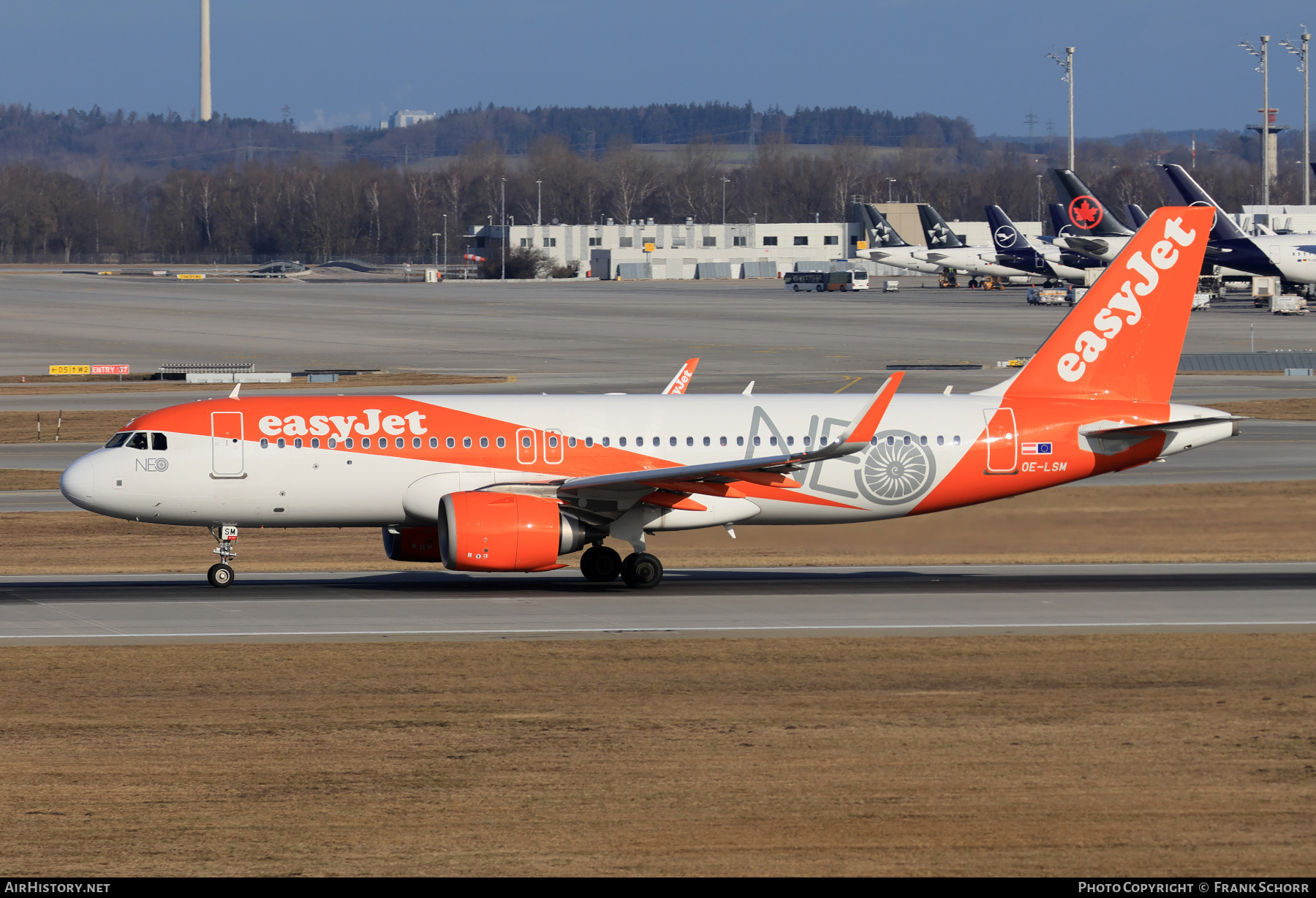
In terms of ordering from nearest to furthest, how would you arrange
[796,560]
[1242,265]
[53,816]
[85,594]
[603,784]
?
[53,816], [603,784], [85,594], [796,560], [1242,265]

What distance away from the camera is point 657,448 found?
1323 inches

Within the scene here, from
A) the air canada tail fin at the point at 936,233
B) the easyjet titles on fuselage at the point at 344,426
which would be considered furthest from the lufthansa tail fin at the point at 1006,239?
the easyjet titles on fuselage at the point at 344,426

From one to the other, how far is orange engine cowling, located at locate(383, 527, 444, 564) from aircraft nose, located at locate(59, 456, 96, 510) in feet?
20.6

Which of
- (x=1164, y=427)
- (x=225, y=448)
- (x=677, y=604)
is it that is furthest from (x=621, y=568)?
(x=1164, y=427)

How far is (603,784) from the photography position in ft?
59.3

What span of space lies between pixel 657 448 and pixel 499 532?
15.2 feet

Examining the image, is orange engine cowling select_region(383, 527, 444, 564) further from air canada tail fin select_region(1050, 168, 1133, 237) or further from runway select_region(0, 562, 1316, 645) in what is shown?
air canada tail fin select_region(1050, 168, 1133, 237)

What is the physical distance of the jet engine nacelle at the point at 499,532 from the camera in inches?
1200

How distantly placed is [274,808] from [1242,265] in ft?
414

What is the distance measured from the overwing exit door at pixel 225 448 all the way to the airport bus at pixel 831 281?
15352 centimetres

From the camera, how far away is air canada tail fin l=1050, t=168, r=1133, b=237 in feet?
472

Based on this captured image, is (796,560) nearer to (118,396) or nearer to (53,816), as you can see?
(53,816)

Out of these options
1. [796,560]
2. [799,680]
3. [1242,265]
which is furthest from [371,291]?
[799,680]

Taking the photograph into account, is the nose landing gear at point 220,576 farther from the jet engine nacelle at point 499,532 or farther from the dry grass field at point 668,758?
the dry grass field at point 668,758
